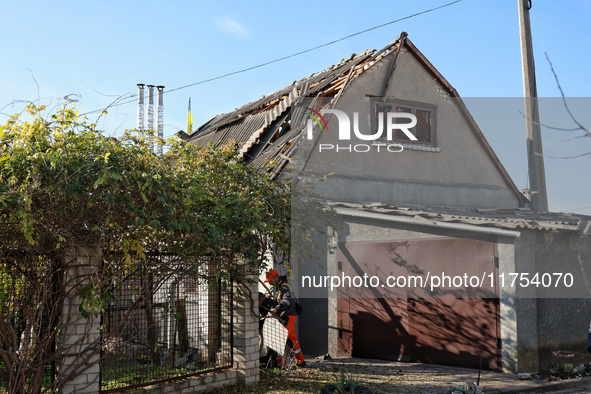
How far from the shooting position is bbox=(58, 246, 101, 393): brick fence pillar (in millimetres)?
7094

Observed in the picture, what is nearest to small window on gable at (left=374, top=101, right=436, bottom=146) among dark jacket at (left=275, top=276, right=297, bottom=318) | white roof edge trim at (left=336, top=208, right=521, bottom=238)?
white roof edge trim at (left=336, top=208, right=521, bottom=238)

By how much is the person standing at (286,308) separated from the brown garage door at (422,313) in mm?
2318

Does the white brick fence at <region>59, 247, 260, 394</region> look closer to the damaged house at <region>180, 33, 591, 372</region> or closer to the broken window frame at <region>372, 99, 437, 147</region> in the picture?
the damaged house at <region>180, 33, 591, 372</region>

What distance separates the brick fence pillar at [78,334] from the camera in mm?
7094

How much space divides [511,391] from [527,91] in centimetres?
762

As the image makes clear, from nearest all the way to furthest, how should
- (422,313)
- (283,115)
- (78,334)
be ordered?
(78,334) < (422,313) < (283,115)

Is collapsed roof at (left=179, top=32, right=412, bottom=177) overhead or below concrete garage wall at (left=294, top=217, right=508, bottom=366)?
overhead

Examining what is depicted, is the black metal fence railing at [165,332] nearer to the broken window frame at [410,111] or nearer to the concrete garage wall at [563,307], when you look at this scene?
the concrete garage wall at [563,307]

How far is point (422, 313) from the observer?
11602 millimetres

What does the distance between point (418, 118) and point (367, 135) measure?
6.22 ft

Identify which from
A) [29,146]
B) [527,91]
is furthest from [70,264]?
[527,91]

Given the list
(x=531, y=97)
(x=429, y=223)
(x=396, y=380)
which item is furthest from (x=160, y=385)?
(x=531, y=97)

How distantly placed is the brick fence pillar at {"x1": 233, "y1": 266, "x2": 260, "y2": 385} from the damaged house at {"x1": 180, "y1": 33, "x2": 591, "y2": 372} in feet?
6.94

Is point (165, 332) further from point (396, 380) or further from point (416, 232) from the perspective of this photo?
point (416, 232)
